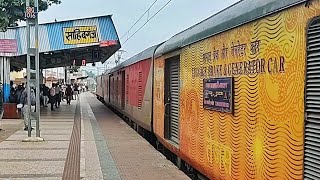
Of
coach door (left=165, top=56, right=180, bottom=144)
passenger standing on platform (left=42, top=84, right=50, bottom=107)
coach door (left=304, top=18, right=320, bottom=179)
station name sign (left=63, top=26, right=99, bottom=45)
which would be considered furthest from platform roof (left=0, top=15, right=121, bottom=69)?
coach door (left=304, top=18, right=320, bottom=179)

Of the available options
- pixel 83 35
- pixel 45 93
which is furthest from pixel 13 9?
pixel 45 93

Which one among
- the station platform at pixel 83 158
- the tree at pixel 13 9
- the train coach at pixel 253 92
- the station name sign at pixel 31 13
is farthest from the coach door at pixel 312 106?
the tree at pixel 13 9

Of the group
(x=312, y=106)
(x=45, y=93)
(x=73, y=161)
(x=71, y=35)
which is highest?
(x=71, y=35)

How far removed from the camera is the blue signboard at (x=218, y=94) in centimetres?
539

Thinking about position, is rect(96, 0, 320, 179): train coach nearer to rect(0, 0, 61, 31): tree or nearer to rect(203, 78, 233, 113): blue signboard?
rect(203, 78, 233, 113): blue signboard

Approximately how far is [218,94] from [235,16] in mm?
1074

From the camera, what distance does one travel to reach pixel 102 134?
15.1 m

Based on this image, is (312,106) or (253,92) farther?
(253,92)

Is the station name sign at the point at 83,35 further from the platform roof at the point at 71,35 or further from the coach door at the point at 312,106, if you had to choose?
the coach door at the point at 312,106

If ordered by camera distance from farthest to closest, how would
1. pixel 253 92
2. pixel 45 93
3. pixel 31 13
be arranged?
1. pixel 45 93
2. pixel 31 13
3. pixel 253 92

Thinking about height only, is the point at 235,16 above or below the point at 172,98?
above

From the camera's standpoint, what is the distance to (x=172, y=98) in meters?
9.59

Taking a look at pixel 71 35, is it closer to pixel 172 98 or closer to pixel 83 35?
pixel 83 35

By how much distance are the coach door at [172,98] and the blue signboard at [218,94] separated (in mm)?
2502
